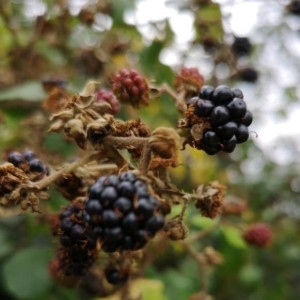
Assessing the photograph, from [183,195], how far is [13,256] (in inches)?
57.9

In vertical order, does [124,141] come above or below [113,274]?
above

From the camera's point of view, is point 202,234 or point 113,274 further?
point 202,234

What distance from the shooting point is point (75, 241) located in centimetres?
139

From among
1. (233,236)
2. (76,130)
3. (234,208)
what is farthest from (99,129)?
(233,236)

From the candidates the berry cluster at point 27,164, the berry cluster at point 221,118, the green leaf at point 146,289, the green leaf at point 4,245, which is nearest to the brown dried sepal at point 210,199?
the berry cluster at point 221,118

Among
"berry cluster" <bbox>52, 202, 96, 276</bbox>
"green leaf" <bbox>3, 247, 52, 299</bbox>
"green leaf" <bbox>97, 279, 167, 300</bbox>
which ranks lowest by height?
"green leaf" <bbox>3, 247, 52, 299</bbox>

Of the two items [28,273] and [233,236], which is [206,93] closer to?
[233,236]

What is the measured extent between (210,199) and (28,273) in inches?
53.2

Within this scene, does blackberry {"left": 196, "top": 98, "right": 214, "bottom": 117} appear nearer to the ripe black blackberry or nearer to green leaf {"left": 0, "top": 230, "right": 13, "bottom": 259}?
the ripe black blackberry

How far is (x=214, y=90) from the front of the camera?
143cm

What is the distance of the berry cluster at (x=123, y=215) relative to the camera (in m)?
1.15

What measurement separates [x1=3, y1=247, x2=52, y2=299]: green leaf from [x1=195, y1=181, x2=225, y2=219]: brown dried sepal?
1.26m

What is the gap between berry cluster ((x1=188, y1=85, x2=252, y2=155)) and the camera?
136 cm

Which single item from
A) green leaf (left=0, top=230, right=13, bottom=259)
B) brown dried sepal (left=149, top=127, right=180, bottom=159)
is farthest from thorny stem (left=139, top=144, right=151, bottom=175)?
green leaf (left=0, top=230, right=13, bottom=259)
